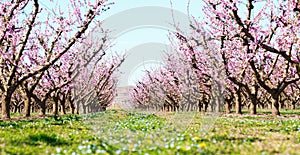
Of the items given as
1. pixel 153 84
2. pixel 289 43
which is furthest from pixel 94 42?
pixel 153 84

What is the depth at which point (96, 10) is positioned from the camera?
18672 mm

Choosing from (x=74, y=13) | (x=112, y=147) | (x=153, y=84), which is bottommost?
(x=112, y=147)

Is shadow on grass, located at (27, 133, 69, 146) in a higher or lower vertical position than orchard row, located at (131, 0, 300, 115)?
lower

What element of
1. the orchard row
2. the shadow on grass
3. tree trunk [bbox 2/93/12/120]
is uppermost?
the orchard row

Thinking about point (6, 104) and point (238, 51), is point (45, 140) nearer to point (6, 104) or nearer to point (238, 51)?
point (6, 104)

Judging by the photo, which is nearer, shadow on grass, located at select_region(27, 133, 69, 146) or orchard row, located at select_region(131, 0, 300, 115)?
shadow on grass, located at select_region(27, 133, 69, 146)

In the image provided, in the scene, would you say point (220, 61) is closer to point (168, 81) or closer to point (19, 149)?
point (19, 149)

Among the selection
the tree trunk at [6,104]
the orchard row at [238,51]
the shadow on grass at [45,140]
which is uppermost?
the orchard row at [238,51]

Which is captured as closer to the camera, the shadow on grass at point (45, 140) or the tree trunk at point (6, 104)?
the shadow on grass at point (45, 140)

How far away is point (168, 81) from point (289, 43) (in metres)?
30.5

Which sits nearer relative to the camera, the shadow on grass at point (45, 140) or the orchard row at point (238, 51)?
the shadow on grass at point (45, 140)

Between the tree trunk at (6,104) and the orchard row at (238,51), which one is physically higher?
the orchard row at (238,51)

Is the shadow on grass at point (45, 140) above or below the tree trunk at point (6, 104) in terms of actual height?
below

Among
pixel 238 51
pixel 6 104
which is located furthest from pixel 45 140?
pixel 238 51
